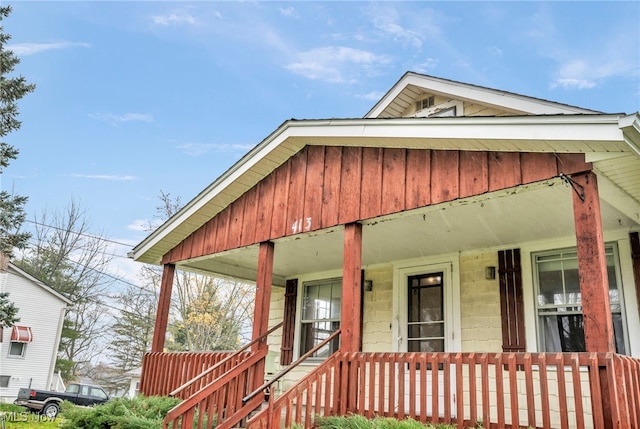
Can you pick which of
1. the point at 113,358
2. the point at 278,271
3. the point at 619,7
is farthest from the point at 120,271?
the point at 619,7

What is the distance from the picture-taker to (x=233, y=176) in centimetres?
700

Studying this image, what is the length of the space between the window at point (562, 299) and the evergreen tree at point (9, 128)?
9649mm

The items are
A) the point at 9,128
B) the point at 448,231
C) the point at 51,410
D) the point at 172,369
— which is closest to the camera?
the point at 448,231

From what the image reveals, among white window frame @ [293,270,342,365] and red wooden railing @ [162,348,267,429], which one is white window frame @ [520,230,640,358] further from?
red wooden railing @ [162,348,267,429]

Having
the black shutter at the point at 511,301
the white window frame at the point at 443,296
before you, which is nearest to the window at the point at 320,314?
the white window frame at the point at 443,296

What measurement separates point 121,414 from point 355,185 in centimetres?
411

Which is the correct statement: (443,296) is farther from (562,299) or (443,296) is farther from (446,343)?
(562,299)

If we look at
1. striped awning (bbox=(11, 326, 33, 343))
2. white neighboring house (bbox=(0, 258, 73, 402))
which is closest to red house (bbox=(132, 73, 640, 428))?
striped awning (bbox=(11, 326, 33, 343))

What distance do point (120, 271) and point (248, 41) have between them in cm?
1576

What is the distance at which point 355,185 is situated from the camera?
5766 millimetres

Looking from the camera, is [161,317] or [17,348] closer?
[161,317]

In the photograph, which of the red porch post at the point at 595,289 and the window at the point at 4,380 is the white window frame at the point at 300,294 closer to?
the red porch post at the point at 595,289

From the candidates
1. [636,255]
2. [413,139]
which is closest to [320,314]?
[413,139]

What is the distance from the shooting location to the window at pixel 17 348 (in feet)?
67.3
